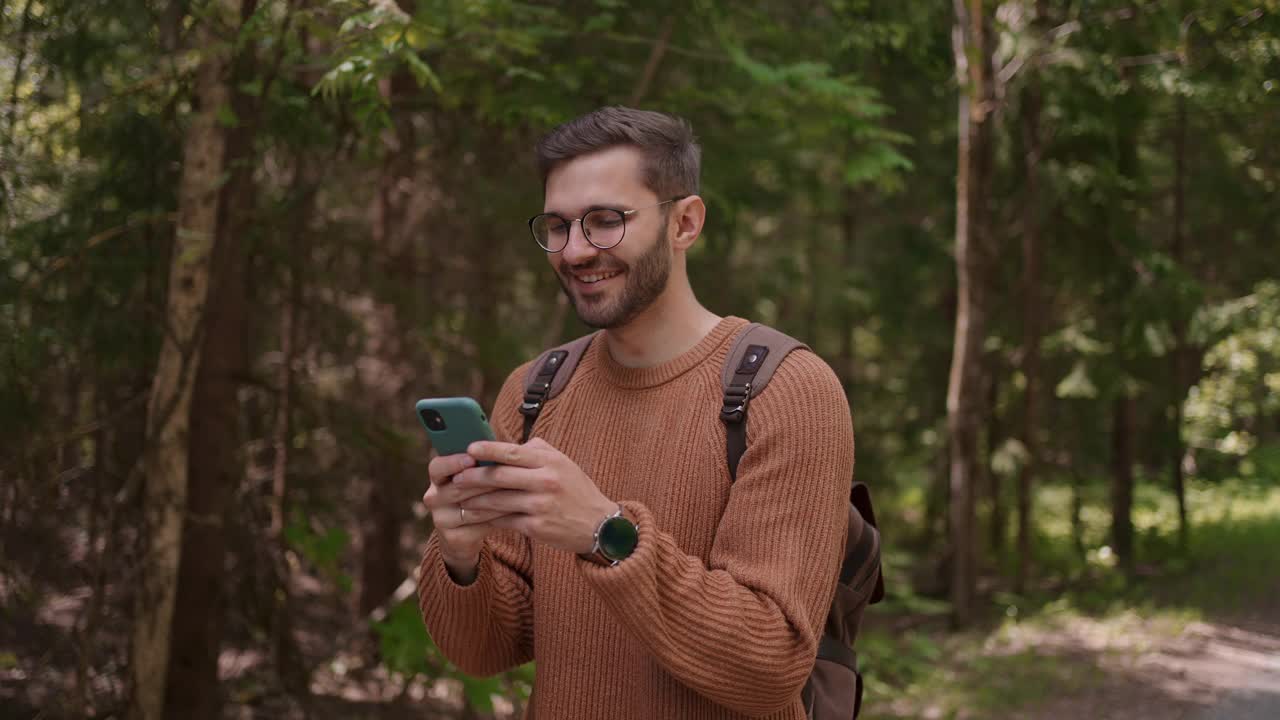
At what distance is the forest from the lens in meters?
5.15

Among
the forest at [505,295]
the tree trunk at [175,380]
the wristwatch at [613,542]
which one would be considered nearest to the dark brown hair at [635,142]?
the wristwatch at [613,542]

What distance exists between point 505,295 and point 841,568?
28.6 feet

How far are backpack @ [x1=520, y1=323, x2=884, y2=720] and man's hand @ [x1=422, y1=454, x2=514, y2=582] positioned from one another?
0.42m

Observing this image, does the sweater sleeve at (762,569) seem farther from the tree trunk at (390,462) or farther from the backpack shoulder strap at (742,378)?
the tree trunk at (390,462)

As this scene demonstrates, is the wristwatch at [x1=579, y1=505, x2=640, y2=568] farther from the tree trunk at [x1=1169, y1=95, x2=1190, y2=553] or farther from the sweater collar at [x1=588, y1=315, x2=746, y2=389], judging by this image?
the tree trunk at [x1=1169, y1=95, x2=1190, y2=553]

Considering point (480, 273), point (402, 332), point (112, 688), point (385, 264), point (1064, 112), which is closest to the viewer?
point (112, 688)

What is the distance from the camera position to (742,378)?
2309 millimetres

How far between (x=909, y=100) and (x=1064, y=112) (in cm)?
190

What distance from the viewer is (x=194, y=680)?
20.7ft

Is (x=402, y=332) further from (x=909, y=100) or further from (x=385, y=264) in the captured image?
(x=909, y=100)

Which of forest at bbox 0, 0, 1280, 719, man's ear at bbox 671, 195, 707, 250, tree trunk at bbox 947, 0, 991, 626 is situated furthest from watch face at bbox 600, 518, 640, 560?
tree trunk at bbox 947, 0, 991, 626

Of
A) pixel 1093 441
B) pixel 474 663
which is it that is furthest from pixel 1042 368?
pixel 474 663

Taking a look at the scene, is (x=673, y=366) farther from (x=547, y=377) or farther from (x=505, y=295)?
(x=505, y=295)

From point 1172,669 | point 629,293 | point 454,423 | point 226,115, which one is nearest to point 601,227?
point 629,293
